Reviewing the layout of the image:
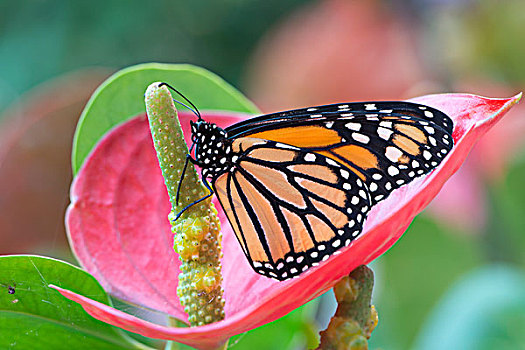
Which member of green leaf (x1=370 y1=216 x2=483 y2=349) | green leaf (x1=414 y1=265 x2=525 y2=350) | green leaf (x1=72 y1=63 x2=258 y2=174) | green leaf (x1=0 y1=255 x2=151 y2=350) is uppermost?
green leaf (x1=72 y1=63 x2=258 y2=174)

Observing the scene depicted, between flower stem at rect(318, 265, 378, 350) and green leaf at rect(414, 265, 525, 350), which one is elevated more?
flower stem at rect(318, 265, 378, 350)

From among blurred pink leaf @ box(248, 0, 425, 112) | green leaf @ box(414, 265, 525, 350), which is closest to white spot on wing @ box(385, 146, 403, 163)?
green leaf @ box(414, 265, 525, 350)

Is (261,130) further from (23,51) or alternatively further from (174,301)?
(23,51)

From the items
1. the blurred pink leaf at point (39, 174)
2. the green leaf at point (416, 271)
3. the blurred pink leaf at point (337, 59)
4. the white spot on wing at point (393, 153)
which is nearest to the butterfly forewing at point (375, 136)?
the white spot on wing at point (393, 153)

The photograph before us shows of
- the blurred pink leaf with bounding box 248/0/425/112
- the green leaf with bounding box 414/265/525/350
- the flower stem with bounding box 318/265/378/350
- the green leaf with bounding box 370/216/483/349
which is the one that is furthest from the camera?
the blurred pink leaf with bounding box 248/0/425/112

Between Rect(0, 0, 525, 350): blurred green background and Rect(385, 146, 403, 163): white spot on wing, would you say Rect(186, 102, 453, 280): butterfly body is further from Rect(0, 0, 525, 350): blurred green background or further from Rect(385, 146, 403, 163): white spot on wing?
Rect(0, 0, 525, 350): blurred green background

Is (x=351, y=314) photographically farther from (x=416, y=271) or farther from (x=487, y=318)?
(x=416, y=271)

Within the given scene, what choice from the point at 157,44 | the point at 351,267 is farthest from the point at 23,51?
the point at 351,267
